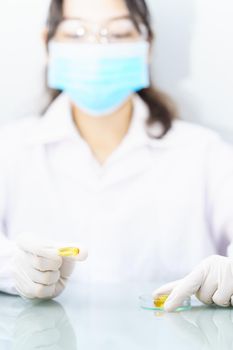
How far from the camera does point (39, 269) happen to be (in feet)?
5.49

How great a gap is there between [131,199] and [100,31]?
1.54 ft

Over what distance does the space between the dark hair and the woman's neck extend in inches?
2.4

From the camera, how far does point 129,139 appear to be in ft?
6.74

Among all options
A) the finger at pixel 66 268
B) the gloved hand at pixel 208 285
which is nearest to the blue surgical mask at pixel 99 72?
the finger at pixel 66 268

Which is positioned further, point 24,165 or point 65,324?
point 24,165

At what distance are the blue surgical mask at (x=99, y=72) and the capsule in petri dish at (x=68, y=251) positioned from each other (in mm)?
509

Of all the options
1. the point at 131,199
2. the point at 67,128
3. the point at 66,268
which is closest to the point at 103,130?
the point at 67,128

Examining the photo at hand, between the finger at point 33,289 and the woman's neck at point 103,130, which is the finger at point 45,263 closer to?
the finger at point 33,289

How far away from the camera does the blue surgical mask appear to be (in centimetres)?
196

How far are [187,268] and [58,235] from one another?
0.37m

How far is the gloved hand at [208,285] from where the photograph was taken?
62.0 inches

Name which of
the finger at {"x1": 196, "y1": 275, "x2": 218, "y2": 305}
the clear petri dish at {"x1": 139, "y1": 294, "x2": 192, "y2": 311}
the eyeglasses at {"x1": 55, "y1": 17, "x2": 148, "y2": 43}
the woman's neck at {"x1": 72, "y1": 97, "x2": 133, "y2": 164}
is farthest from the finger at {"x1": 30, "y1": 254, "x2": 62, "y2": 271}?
the eyeglasses at {"x1": 55, "y1": 17, "x2": 148, "y2": 43}

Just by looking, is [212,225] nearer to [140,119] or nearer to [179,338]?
[140,119]

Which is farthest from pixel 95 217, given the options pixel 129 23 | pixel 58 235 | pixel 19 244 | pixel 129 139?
pixel 129 23
